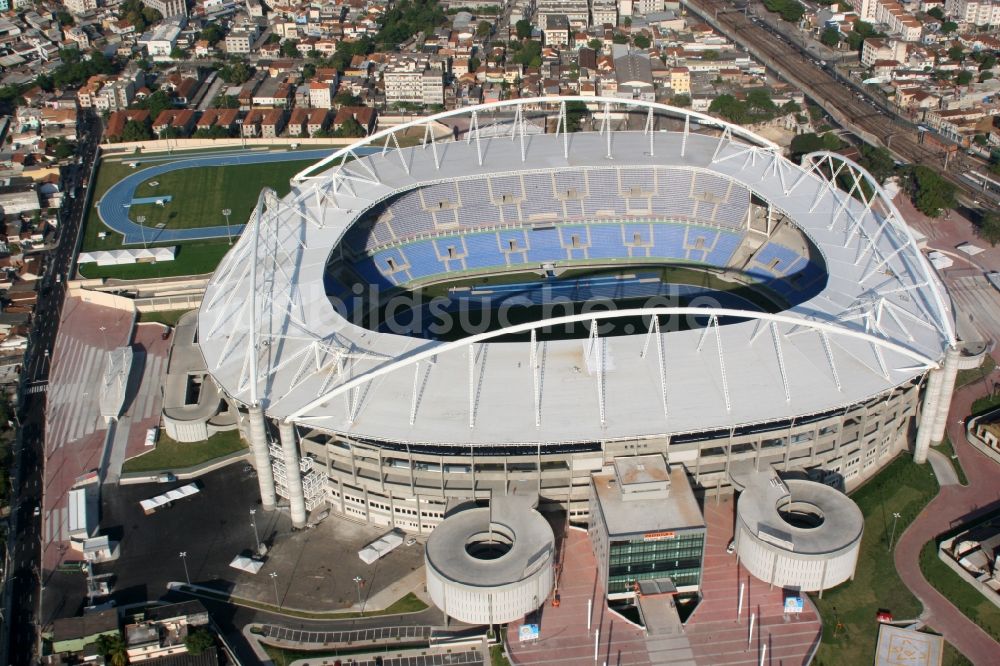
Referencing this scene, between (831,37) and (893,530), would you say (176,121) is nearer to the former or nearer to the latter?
(831,37)

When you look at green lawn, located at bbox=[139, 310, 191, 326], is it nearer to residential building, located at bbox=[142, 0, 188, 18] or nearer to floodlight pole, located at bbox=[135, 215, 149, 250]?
floodlight pole, located at bbox=[135, 215, 149, 250]

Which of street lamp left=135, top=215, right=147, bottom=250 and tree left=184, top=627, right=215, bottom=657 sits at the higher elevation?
tree left=184, top=627, right=215, bottom=657

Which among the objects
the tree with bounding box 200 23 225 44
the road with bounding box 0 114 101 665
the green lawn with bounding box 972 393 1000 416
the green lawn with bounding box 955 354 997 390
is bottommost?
the road with bounding box 0 114 101 665

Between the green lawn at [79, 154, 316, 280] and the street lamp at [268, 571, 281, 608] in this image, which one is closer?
the street lamp at [268, 571, 281, 608]

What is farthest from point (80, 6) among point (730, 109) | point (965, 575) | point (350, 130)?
point (965, 575)

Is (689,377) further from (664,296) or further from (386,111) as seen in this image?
(386,111)

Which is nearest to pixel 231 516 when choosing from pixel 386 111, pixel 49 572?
pixel 49 572

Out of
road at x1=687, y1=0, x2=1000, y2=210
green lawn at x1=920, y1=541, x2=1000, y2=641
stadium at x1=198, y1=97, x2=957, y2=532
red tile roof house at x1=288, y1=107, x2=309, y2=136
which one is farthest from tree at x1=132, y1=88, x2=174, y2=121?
green lawn at x1=920, y1=541, x2=1000, y2=641
